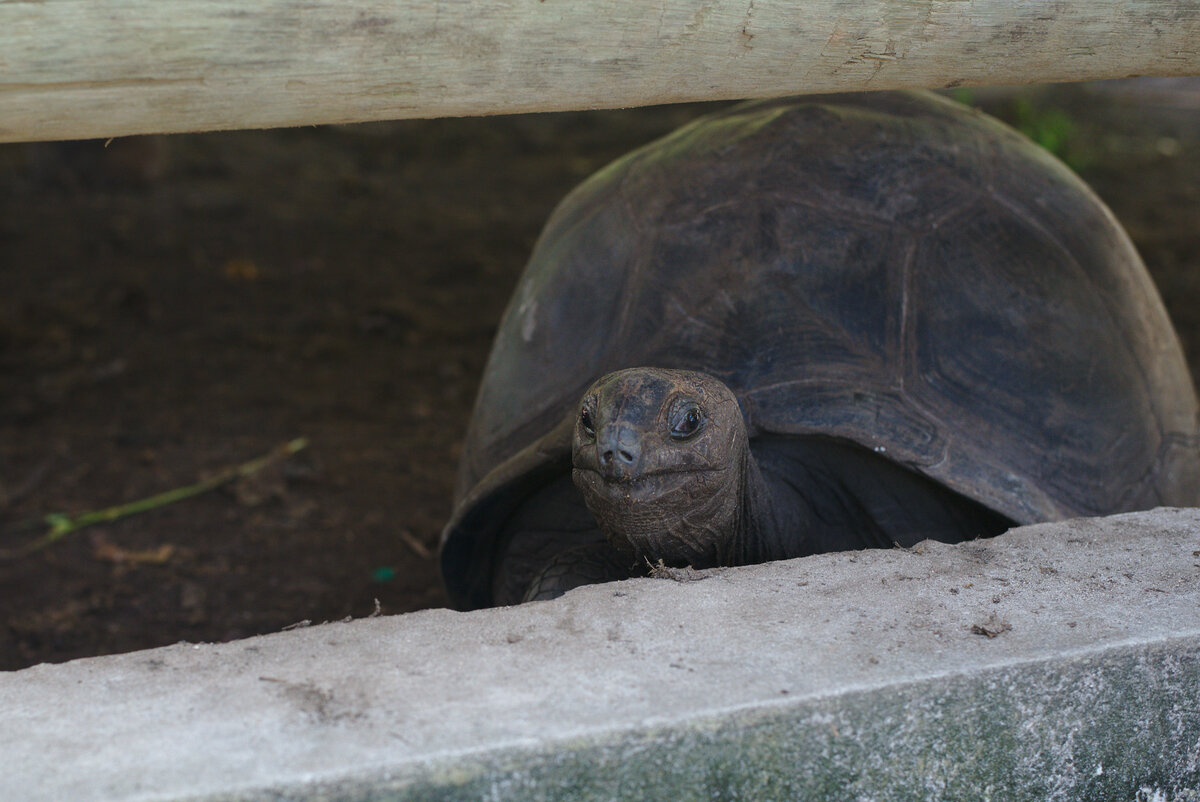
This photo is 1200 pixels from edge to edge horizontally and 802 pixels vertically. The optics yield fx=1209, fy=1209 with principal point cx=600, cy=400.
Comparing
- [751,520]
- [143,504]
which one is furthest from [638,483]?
[143,504]

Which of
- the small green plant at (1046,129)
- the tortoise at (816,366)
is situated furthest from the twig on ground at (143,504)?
the small green plant at (1046,129)

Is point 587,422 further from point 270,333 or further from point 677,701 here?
point 270,333

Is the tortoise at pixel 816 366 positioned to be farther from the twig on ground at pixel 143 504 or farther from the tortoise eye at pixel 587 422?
the twig on ground at pixel 143 504

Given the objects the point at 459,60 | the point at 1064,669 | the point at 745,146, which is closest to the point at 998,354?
the point at 745,146

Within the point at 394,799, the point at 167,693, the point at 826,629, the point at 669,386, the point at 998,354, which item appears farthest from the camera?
the point at 998,354

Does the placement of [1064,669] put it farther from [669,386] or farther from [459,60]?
[459,60]

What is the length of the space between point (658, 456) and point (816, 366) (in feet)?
1.44

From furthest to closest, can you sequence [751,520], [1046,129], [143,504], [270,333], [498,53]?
[1046,129], [270,333], [143,504], [751,520], [498,53]

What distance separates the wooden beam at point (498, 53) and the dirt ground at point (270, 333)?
154 centimetres

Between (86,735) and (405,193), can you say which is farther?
(405,193)

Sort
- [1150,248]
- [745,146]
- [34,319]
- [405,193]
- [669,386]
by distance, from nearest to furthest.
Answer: [669,386] → [745,146] → [34,319] → [1150,248] → [405,193]

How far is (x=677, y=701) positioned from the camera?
1.34m

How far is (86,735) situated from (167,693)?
0.35 ft

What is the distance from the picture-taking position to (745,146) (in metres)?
2.48
